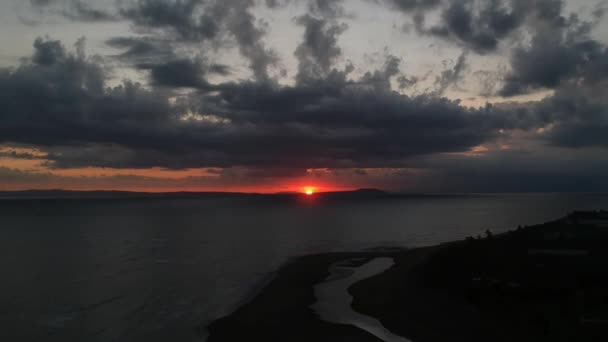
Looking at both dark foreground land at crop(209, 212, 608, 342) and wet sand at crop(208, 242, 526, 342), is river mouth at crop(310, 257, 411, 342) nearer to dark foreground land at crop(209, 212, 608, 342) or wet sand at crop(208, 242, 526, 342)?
wet sand at crop(208, 242, 526, 342)

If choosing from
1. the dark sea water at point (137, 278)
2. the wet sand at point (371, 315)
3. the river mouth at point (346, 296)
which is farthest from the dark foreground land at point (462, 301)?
the dark sea water at point (137, 278)

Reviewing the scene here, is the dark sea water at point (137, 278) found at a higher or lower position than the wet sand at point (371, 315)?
lower

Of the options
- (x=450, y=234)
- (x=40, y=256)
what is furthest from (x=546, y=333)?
(x=450, y=234)

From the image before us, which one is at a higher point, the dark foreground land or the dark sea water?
the dark foreground land

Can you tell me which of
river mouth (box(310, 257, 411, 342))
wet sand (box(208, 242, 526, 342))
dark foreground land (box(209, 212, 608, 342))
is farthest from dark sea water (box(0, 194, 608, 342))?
river mouth (box(310, 257, 411, 342))

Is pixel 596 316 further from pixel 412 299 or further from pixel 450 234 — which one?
pixel 450 234

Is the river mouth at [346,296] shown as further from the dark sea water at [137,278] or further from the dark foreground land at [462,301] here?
the dark sea water at [137,278]
